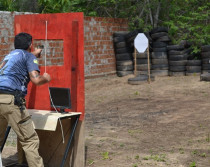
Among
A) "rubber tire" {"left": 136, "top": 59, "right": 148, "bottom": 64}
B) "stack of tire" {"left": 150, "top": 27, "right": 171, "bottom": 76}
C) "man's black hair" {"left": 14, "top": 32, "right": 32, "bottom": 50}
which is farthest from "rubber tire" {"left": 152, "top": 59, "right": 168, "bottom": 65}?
"man's black hair" {"left": 14, "top": 32, "right": 32, "bottom": 50}

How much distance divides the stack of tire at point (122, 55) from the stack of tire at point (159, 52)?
2.87ft

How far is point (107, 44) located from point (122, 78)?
4.55ft

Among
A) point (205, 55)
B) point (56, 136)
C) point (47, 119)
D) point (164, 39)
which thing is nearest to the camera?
point (47, 119)

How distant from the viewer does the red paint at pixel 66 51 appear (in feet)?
17.0

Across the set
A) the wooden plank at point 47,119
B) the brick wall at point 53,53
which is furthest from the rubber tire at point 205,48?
the wooden plank at point 47,119

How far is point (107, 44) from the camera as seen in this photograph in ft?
49.6

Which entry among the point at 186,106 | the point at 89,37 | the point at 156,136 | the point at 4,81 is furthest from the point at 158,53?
the point at 4,81

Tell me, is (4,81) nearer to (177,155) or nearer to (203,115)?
(177,155)

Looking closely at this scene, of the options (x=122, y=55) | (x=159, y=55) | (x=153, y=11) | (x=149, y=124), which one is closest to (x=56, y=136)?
(x=149, y=124)

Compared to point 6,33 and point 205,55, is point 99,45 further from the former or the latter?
point 6,33

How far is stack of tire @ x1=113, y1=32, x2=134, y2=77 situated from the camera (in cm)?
1498

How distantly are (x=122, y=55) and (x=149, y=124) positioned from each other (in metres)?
7.16

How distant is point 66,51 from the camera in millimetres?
5277

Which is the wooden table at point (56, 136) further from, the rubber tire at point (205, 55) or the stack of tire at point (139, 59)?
the stack of tire at point (139, 59)
